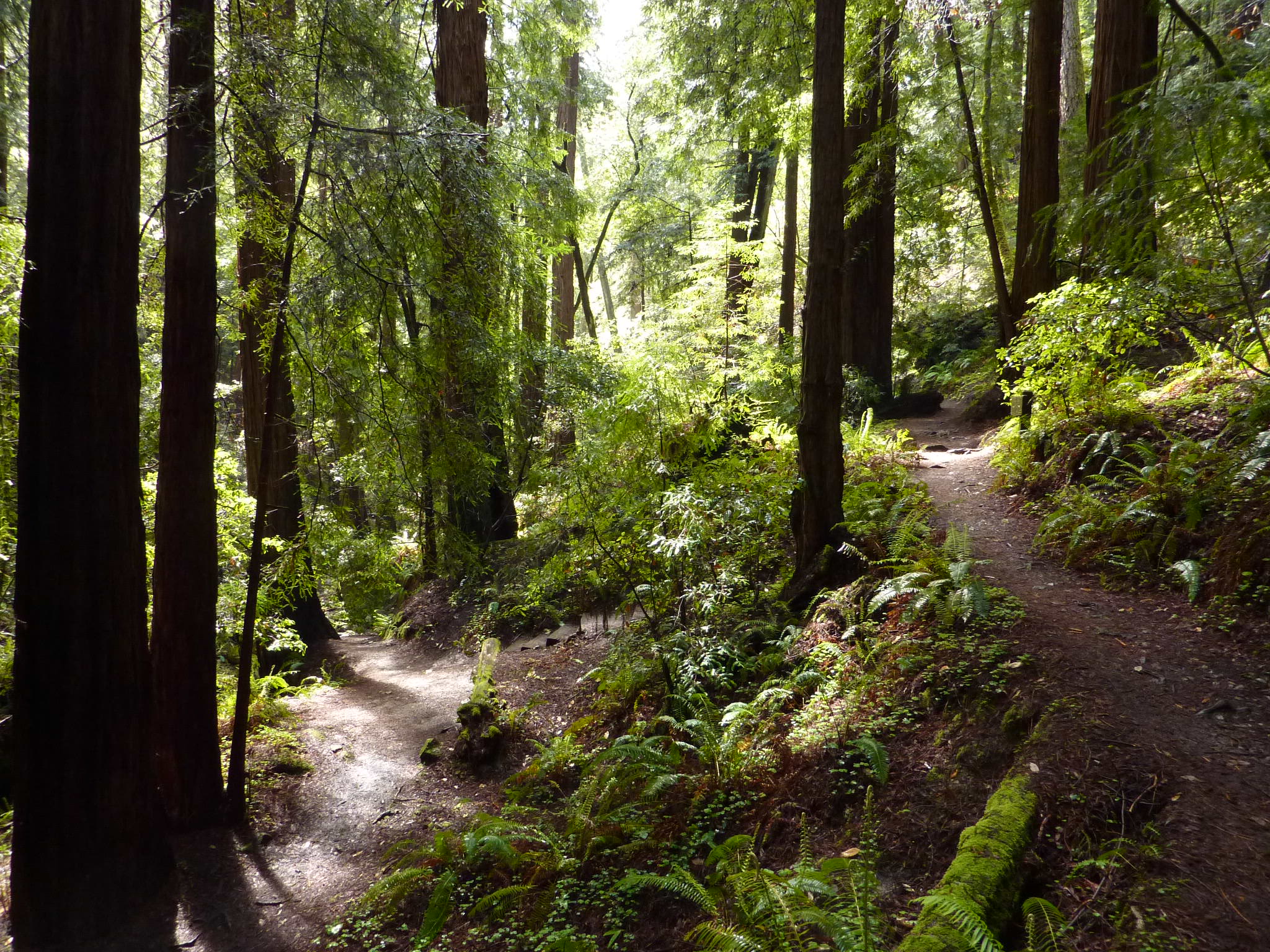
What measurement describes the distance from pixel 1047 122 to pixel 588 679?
9.60m

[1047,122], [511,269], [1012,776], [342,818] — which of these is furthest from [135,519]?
[1047,122]

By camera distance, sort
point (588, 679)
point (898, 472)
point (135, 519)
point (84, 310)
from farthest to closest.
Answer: point (898, 472), point (588, 679), point (135, 519), point (84, 310)

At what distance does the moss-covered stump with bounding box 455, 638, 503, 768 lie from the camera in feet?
21.9

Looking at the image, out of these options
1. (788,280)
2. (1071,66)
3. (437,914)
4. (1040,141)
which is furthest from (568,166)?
(437,914)

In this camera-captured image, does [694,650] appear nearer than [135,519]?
No

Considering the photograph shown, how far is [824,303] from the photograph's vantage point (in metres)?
6.34

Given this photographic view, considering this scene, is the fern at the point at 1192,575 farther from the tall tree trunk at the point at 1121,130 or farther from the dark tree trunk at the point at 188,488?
the dark tree trunk at the point at 188,488

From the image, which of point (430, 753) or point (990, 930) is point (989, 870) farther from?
point (430, 753)

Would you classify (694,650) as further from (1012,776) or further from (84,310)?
(84,310)

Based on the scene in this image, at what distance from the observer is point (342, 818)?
5855mm

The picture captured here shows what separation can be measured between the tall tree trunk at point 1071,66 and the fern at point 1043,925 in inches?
683

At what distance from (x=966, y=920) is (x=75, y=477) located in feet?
16.7

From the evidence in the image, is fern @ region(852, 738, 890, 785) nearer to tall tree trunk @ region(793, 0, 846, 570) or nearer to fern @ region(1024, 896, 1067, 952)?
fern @ region(1024, 896, 1067, 952)

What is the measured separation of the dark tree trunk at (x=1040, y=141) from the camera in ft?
30.5
